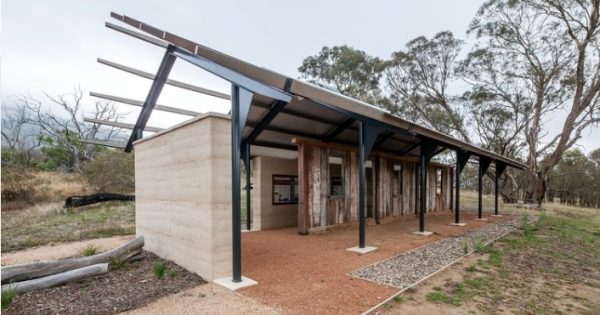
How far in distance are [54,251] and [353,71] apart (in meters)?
21.7

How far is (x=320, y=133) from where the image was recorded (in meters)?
9.06

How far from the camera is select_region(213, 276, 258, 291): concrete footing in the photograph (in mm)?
4082

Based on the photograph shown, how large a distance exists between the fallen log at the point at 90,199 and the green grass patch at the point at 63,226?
36 centimetres

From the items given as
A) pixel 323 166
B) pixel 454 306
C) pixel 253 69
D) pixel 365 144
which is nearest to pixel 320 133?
pixel 323 166

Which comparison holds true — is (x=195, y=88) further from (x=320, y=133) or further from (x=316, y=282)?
(x=316, y=282)

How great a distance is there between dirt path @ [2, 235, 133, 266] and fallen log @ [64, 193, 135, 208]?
7.62 metres

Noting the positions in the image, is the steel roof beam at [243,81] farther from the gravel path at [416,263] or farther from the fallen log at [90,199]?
the fallen log at [90,199]

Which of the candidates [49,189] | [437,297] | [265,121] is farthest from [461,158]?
[49,189]

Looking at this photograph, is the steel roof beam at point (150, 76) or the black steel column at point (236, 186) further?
the steel roof beam at point (150, 76)

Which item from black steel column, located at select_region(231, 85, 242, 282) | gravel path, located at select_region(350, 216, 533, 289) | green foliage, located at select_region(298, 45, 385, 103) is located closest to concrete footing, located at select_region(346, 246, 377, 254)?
gravel path, located at select_region(350, 216, 533, 289)

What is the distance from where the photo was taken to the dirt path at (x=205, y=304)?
3.40m

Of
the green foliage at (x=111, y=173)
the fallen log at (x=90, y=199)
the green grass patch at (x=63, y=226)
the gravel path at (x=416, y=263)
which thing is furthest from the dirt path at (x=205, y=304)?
the green foliage at (x=111, y=173)

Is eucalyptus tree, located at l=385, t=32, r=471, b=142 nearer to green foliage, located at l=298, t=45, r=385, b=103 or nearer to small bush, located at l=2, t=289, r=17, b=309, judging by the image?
green foliage, located at l=298, t=45, r=385, b=103

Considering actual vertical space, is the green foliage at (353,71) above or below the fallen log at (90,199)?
above
